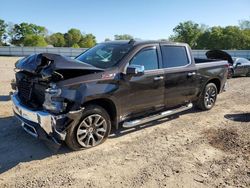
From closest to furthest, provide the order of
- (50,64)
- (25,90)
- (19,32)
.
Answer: (50,64), (25,90), (19,32)

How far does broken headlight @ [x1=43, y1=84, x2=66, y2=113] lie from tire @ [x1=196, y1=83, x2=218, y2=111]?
431cm

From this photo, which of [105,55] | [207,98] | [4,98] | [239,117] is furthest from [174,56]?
[4,98]

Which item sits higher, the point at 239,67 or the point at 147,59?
the point at 147,59

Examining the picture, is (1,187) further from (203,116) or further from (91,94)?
(203,116)

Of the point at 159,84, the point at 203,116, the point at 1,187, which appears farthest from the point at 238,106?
the point at 1,187

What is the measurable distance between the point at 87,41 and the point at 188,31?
33.8 meters

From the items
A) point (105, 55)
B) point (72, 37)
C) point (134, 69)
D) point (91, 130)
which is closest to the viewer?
point (91, 130)

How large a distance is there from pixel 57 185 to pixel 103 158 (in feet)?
3.46

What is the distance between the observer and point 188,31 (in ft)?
282

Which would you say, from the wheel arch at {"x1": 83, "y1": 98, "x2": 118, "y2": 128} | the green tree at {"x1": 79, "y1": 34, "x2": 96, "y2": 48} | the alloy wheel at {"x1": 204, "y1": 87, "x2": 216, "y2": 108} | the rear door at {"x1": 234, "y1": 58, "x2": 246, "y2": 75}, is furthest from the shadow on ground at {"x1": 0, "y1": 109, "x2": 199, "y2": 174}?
the green tree at {"x1": 79, "y1": 34, "x2": 96, "y2": 48}

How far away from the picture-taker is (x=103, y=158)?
479 cm

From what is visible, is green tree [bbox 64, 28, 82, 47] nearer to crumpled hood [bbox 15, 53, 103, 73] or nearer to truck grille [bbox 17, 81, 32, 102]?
truck grille [bbox 17, 81, 32, 102]

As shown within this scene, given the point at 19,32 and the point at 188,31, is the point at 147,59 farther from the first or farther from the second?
the point at 19,32

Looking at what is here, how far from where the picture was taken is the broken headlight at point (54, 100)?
14.8 ft
